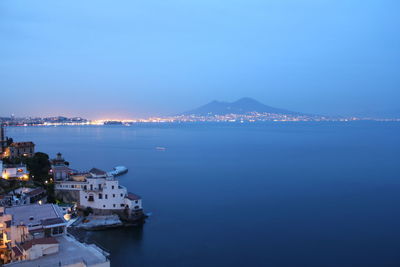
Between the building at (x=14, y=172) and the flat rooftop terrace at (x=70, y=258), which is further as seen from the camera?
the building at (x=14, y=172)

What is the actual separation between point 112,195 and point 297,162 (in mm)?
15114

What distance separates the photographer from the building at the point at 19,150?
16.8 metres

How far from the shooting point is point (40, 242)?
199 inches

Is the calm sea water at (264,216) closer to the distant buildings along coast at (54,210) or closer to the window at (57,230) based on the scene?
the distant buildings along coast at (54,210)

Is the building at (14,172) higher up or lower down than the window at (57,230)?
higher up

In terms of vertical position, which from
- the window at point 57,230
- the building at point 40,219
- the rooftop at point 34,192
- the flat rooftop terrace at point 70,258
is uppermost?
the building at point 40,219

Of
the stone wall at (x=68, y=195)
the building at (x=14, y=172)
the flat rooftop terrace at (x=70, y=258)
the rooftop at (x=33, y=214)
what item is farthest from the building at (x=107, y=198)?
the flat rooftop terrace at (x=70, y=258)

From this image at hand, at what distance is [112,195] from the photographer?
1023 cm

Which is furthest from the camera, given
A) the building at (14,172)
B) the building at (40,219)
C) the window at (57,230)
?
the building at (14,172)

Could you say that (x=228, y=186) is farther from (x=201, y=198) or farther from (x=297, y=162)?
(x=297, y=162)

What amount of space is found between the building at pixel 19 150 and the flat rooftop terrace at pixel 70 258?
13029 mm

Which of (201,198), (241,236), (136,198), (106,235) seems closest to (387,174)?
(201,198)

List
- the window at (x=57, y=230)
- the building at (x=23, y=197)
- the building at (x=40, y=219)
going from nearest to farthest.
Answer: the building at (x=40, y=219) < the window at (x=57, y=230) < the building at (x=23, y=197)

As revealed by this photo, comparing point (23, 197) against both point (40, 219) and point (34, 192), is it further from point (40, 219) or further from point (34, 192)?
point (40, 219)
